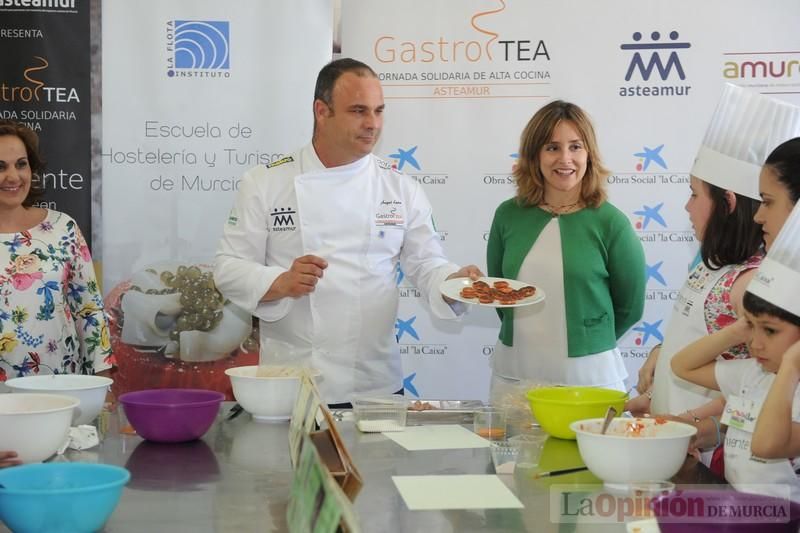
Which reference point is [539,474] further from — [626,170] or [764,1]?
[764,1]

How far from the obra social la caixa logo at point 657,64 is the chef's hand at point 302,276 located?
1948 millimetres

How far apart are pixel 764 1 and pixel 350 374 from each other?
246cm

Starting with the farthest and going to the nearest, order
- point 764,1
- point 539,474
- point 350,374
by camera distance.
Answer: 1. point 764,1
2. point 350,374
3. point 539,474

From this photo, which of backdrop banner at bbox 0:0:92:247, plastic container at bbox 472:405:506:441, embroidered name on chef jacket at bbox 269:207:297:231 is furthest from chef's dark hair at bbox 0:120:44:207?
plastic container at bbox 472:405:506:441

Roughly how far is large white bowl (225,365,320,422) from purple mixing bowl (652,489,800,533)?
3.35 feet

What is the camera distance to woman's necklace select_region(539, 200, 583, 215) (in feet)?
10.8

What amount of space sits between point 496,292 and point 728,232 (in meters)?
0.68

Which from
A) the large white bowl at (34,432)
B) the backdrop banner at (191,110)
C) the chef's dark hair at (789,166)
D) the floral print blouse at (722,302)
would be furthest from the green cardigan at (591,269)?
the large white bowl at (34,432)

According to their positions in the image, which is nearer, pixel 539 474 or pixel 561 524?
pixel 561 524

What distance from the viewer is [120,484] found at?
56.2 inches

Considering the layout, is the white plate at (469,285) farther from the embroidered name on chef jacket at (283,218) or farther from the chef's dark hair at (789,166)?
the chef's dark hair at (789,166)

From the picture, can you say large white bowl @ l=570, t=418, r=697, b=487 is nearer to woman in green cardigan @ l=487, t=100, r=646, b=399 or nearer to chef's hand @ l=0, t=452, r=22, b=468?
chef's hand @ l=0, t=452, r=22, b=468

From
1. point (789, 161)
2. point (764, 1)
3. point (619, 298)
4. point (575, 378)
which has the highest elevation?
point (764, 1)

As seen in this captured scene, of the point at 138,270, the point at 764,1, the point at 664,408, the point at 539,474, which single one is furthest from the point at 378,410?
the point at 764,1
